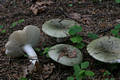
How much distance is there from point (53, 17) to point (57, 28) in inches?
53.0

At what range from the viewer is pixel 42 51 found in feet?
10.6

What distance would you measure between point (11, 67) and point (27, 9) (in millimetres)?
2445

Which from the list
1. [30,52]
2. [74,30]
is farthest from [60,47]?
[30,52]

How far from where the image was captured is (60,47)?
2.89m

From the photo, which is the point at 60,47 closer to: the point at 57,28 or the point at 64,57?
the point at 64,57

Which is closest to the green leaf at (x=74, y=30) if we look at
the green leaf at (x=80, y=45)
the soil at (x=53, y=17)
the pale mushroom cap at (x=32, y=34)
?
the green leaf at (x=80, y=45)

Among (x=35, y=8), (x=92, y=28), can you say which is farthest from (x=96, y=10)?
(x=35, y=8)

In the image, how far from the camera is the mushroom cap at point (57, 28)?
9.94ft

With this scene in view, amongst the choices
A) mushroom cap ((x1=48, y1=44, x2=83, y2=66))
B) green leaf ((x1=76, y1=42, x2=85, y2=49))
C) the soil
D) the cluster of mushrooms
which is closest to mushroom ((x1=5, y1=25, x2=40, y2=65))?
the cluster of mushrooms

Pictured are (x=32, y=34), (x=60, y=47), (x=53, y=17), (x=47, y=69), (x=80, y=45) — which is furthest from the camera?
(x=53, y=17)

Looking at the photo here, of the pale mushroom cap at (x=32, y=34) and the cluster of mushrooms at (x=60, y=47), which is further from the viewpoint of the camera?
the pale mushroom cap at (x=32, y=34)

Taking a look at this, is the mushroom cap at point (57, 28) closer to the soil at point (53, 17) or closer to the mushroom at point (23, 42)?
the mushroom at point (23, 42)

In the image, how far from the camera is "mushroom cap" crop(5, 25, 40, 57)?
2.85 meters

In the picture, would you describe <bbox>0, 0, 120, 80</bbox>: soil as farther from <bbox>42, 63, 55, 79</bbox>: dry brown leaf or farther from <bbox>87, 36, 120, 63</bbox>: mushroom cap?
<bbox>87, 36, 120, 63</bbox>: mushroom cap
